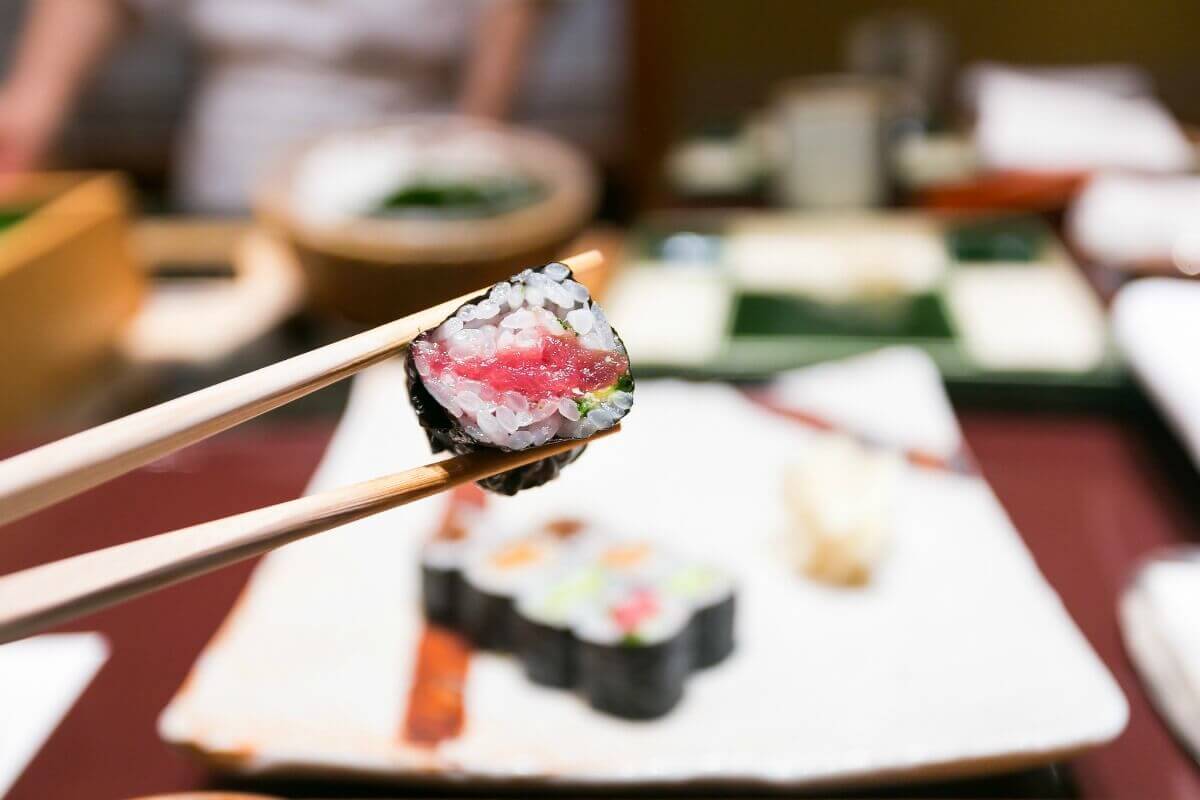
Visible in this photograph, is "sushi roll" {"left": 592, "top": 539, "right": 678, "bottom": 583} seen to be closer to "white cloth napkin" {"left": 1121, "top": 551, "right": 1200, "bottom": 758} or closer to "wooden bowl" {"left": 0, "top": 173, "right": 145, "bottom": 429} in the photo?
"white cloth napkin" {"left": 1121, "top": 551, "right": 1200, "bottom": 758}

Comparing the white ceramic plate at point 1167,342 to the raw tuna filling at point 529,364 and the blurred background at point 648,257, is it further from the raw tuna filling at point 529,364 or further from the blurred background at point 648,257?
the raw tuna filling at point 529,364

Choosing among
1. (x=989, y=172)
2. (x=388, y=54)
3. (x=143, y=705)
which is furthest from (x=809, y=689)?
(x=388, y=54)

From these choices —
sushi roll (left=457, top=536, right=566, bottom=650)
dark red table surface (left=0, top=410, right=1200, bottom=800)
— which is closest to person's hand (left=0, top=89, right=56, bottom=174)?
dark red table surface (left=0, top=410, right=1200, bottom=800)

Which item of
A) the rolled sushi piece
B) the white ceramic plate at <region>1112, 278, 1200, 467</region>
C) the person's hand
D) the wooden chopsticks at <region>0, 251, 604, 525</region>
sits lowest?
the white ceramic plate at <region>1112, 278, 1200, 467</region>

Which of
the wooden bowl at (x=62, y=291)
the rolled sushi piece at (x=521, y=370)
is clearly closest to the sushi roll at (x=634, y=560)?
the rolled sushi piece at (x=521, y=370)

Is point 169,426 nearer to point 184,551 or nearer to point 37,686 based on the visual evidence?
point 184,551

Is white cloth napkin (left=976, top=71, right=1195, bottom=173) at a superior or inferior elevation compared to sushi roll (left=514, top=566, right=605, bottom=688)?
superior

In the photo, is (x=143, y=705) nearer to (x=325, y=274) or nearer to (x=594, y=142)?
(x=325, y=274)
